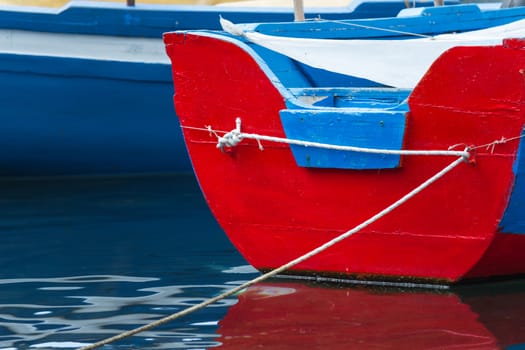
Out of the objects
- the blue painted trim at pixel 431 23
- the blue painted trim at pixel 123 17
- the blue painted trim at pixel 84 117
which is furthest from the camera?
the blue painted trim at pixel 84 117

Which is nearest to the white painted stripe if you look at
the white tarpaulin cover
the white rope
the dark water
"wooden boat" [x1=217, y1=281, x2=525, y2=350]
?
the dark water

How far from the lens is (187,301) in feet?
15.8

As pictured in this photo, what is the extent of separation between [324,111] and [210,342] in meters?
1.14

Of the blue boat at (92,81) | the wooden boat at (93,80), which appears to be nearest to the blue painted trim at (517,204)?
the blue boat at (92,81)

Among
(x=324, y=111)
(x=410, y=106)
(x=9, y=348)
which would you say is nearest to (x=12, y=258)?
(x=9, y=348)

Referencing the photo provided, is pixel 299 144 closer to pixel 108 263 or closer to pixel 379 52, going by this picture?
pixel 379 52

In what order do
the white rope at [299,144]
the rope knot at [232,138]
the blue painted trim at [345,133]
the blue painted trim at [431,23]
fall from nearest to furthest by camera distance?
the white rope at [299,144] < the blue painted trim at [345,133] < the rope knot at [232,138] < the blue painted trim at [431,23]

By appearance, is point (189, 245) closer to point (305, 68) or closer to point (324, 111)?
point (305, 68)

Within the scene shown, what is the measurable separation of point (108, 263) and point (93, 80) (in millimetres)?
2717

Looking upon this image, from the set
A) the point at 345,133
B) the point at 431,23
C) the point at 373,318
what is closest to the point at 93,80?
the point at 431,23

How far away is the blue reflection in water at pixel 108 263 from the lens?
4391mm

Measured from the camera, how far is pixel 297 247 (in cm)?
489

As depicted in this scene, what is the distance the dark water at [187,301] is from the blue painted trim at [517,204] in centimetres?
33

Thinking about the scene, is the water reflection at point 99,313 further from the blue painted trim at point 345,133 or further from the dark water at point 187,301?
the blue painted trim at point 345,133
